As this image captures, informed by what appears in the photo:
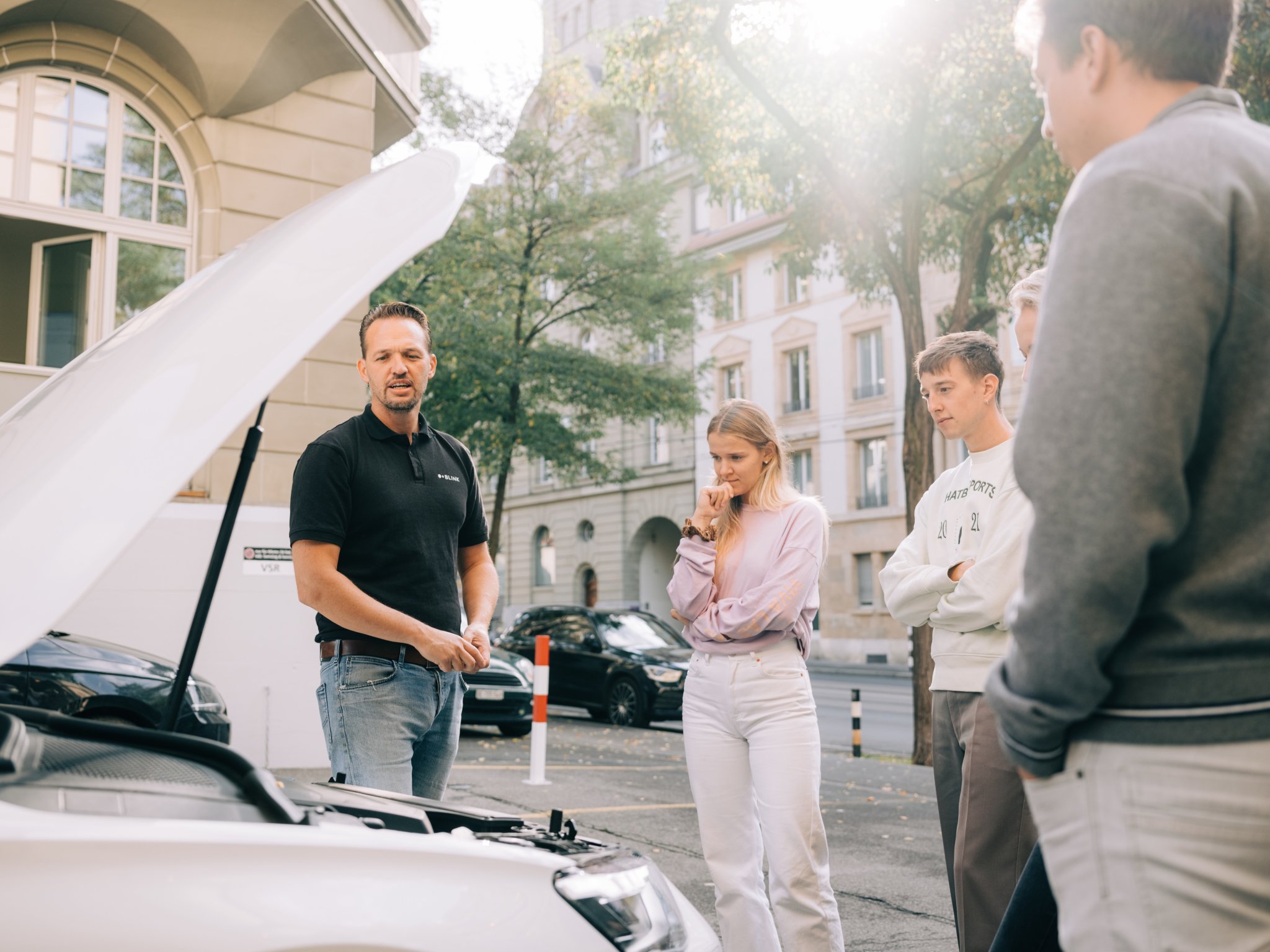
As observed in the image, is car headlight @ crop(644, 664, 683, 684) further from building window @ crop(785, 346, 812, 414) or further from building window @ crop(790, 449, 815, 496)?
building window @ crop(785, 346, 812, 414)

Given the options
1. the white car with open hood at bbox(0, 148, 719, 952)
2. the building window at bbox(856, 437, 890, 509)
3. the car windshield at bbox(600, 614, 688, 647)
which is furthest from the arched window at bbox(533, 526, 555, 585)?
the white car with open hood at bbox(0, 148, 719, 952)

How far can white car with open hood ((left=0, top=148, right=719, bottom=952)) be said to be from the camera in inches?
53.8

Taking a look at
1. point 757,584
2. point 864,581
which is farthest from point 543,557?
point 757,584

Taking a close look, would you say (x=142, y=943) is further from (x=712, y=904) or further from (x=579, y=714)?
(x=579, y=714)

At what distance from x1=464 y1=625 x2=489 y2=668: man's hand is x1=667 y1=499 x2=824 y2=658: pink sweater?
1.91 feet

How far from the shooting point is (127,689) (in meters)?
6.47

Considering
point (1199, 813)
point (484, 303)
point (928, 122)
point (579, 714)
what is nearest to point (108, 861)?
point (1199, 813)

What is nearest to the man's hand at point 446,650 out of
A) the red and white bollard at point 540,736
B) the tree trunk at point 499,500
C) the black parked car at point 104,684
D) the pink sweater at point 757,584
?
the pink sweater at point 757,584

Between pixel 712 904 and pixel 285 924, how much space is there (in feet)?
13.1

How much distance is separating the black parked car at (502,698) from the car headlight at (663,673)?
2007 millimetres

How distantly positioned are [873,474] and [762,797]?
31.7m

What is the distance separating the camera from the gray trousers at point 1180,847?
4.42 ft

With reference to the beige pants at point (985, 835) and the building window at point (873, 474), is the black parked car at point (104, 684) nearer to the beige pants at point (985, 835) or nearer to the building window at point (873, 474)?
the beige pants at point (985, 835)

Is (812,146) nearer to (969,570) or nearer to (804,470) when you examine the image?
(969,570)
